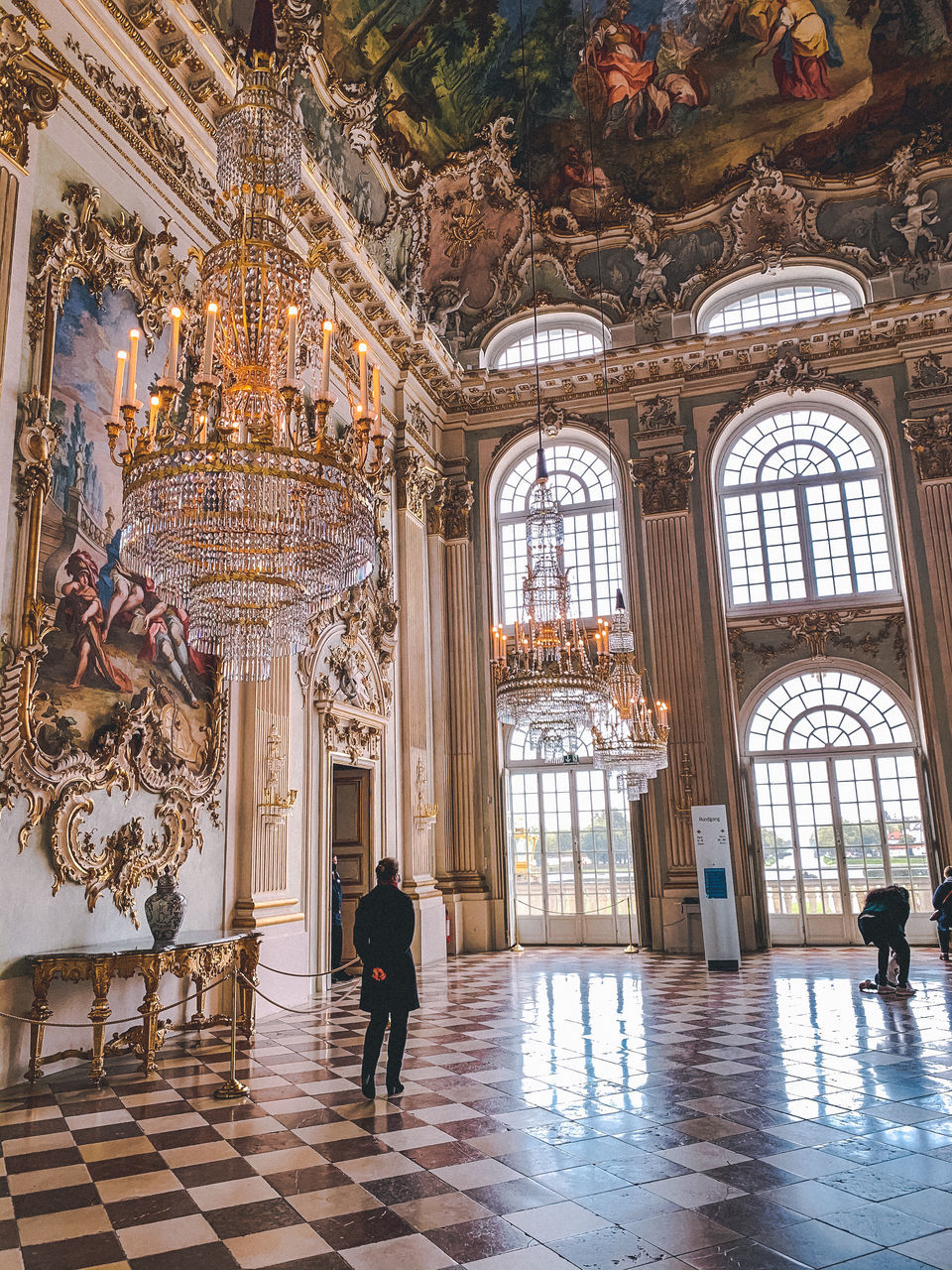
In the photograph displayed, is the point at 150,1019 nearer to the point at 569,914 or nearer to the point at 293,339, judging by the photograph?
the point at 293,339

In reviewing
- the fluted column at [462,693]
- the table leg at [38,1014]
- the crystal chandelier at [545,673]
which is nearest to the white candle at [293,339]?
the crystal chandelier at [545,673]

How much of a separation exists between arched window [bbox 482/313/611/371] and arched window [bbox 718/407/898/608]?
10.2 feet

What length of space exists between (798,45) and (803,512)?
6.73 metres

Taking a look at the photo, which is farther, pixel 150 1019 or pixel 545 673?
pixel 545 673

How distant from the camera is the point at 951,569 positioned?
13.0 m

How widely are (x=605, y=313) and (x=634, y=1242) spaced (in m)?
14.4

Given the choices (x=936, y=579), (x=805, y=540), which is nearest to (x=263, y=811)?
(x=805, y=540)

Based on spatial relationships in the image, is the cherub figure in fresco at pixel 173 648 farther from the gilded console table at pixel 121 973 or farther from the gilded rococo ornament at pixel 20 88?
the gilded rococo ornament at pixel 20 88

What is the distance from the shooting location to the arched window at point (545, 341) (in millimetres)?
15816

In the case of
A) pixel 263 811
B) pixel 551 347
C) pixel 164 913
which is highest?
pixel 551 347

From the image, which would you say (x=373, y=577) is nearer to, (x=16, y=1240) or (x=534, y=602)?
(x=534, y=602)

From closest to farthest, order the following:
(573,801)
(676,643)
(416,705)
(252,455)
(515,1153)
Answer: (515,1153) < (252,455) < (416,705) < (676,643) < (573,801)

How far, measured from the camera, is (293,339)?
5043 millimetres

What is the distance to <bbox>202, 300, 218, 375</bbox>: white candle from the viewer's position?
4.69 m
